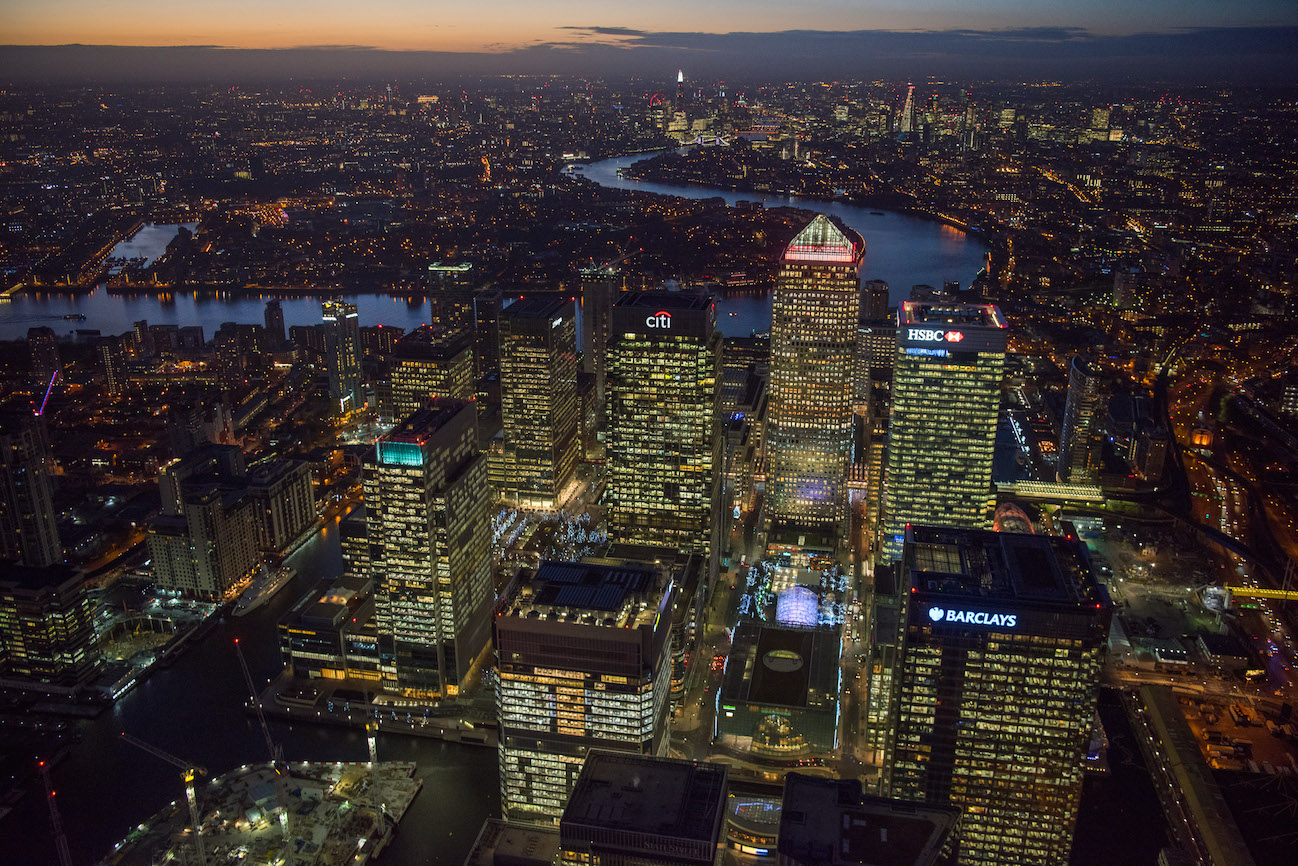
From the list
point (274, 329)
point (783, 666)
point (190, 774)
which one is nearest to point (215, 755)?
point (190, 774)

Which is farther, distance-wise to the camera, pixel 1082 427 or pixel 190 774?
pixel 1082 427

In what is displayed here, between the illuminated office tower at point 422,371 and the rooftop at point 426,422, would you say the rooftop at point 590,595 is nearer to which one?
the rooftop at point 426,422

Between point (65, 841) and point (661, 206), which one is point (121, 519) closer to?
point (65, 841)

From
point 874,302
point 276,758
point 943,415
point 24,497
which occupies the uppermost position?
point 943,415

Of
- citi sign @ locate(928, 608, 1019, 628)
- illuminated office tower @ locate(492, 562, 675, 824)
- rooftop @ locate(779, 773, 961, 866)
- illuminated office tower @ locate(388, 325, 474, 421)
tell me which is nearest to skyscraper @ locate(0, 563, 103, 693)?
illuminated office tower @ locate(388, 325, 474, 421)

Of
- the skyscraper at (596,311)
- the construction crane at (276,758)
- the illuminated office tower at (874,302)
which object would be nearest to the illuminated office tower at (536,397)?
the skyscraper at (596,311)

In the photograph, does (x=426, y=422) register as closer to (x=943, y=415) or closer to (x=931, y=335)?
(x=931, y=335)

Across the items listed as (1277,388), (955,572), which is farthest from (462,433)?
(1277,388)
